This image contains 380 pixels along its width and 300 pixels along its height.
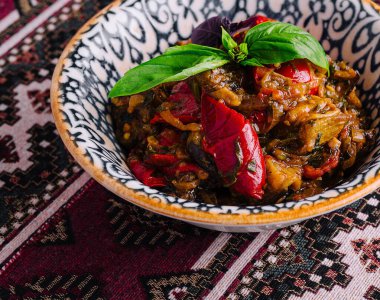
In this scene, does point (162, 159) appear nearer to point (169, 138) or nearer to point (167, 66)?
point (169, 138)

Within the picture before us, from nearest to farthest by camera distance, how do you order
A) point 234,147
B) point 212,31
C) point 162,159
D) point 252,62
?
point 234,147 < point 252,62 < point 162,159 < point 212,31

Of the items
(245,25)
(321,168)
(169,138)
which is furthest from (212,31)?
(321,168)

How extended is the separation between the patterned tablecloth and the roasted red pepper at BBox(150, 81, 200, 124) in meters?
0.58

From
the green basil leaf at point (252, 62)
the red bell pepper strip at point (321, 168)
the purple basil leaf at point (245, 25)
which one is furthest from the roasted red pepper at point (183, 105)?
the red bell pepper strip at point (321, 168)

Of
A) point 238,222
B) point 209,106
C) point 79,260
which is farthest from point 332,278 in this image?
point 79,260

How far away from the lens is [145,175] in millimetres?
2570

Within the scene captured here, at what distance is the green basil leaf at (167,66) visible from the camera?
2393 millimetres

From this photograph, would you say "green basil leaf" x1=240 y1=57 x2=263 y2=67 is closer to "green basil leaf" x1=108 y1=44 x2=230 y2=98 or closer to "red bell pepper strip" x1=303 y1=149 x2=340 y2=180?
"green basil leaf" x1=108 y1=44 x2=230 y2=98

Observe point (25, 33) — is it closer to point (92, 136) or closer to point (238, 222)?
point (92, 136)

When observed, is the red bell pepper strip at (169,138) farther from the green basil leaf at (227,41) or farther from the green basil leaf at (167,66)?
the green basil leaf at (227,41)

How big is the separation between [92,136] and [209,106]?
1.75 ft

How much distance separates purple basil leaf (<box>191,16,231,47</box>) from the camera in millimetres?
2646

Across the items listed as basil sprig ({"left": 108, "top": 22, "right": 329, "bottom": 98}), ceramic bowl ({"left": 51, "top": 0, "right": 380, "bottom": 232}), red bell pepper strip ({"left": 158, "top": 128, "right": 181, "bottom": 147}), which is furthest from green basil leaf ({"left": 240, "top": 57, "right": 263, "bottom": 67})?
ceramic bowl ({"left": 51, "top": 0, "right": 380, "bottom": 232})

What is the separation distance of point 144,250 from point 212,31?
42.5 inches
